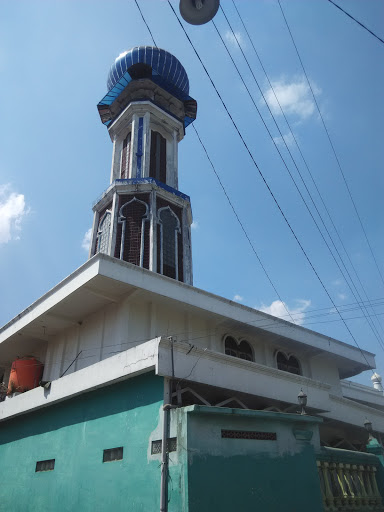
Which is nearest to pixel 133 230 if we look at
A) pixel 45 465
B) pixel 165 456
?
pixel 45 465

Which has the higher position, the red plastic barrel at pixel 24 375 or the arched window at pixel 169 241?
the arched window at pixel 169 241

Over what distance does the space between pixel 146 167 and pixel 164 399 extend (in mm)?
15831

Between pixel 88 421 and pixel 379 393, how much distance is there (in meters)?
19.7

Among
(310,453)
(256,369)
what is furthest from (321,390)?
(310,453)

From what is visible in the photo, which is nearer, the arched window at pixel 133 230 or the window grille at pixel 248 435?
the window grille at pixel 248 435

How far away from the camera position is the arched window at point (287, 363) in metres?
15.9

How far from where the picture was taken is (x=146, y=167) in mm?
22422

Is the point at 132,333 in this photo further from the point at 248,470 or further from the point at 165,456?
the point at 248,470

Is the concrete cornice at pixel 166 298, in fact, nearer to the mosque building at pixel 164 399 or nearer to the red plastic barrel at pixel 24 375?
the mosque building at pixel 164 399

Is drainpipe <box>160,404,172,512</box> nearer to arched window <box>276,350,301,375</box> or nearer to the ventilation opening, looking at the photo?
arched window <box>276,350,301,375</box>

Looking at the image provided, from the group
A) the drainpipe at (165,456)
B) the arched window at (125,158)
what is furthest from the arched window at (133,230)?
the drainpipe at (165,456)

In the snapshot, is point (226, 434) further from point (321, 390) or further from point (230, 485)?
point (321, 390)

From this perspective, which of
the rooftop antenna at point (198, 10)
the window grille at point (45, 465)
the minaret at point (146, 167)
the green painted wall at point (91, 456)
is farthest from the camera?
the minaret at point (146, 167)

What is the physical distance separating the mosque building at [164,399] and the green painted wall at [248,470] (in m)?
0.03
